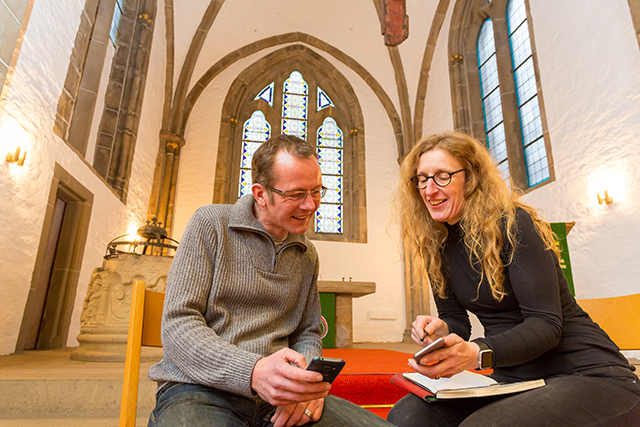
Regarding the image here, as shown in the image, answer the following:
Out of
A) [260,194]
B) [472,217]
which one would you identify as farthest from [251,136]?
[472,217]

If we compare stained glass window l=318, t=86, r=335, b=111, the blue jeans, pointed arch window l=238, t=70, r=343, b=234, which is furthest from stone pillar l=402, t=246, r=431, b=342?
the blue jeans

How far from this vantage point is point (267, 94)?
1076 centimetres

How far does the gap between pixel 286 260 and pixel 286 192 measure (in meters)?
0.24

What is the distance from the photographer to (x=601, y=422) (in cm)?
116

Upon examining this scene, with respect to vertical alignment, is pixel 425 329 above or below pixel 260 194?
below

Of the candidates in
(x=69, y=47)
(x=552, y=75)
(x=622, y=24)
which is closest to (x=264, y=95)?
(x=69, y=47)

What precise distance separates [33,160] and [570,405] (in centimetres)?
531

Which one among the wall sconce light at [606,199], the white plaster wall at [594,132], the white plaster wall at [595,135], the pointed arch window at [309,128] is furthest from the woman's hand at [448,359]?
the pointed arch window at [309,128]

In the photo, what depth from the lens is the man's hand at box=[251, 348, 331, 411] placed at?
1.00 metres

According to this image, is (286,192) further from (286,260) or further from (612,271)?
(612,271)

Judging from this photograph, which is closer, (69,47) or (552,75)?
(69,47)

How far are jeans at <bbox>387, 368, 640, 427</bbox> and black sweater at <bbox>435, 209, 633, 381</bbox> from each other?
65mm

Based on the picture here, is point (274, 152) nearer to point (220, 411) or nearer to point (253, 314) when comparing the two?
point (253, 314)

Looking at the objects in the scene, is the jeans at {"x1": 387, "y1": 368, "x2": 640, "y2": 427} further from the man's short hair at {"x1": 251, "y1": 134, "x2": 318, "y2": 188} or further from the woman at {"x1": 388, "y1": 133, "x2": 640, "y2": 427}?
the man's short hair at {"x1": 251, "y1": 134, "x2": 318, "y2": 188}
